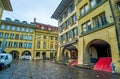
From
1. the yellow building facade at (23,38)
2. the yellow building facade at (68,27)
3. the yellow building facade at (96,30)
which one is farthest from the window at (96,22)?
the yellow building facade at (23,38)

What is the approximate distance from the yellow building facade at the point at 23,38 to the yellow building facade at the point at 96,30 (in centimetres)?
2981

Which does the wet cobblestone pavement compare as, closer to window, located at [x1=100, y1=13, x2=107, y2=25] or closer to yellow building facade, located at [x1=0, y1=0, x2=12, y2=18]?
window, located at [x1=100, y1=13, x2=107, y2=25]

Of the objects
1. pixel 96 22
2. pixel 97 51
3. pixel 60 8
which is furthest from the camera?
pixel 60 8

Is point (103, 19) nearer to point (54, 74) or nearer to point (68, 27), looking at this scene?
point (54, 74)

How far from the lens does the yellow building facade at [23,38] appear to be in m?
45.8

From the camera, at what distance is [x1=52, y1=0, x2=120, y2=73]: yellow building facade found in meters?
12.9

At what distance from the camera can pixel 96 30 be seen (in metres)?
15.8

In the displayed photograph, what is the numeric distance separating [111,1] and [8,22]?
4255 centimetres

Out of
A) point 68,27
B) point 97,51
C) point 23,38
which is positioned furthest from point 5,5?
point 23,38

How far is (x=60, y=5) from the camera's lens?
2672 cm

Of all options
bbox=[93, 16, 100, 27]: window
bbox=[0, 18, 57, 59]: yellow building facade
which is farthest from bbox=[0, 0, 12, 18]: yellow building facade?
bbox=[0, 18, 57, 59]: yellow building facade

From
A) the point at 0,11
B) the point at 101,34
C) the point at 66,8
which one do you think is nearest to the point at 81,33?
the point at 101,34

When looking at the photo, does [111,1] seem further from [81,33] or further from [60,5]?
[60,5]

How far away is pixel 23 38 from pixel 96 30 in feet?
130
